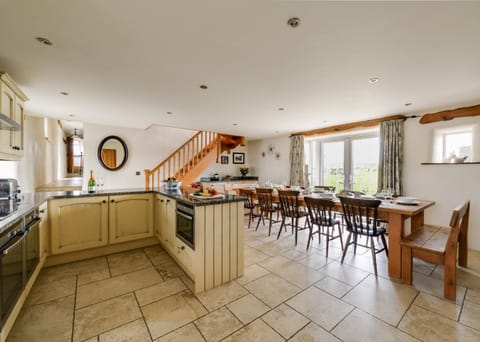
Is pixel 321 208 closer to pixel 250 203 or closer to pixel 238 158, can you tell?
pixel 250 203

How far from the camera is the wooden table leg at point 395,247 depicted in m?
2.26

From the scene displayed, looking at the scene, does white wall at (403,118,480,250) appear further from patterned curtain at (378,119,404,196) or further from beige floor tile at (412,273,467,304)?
beige floor tile at (412,273,467,304)

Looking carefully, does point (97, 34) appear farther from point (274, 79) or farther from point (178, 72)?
point (274, 79)

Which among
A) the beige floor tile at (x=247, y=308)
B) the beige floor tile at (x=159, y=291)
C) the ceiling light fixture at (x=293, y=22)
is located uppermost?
the ceiling light fixture at (x=293, y=22)

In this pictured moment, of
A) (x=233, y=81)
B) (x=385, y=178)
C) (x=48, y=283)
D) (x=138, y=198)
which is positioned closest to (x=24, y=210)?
(x=48, y=283)

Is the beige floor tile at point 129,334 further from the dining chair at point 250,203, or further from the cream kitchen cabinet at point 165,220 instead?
the dining chair at point 250,203

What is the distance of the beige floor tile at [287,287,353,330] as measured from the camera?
1637 millimetres

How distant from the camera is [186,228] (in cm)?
219

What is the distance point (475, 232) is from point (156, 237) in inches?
199

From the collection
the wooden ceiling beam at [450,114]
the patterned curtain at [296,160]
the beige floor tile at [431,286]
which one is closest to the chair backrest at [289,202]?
the beige floor tile at [431,286]

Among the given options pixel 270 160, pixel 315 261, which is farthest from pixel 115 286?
pixel 270 160

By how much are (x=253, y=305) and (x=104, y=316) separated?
1247mm

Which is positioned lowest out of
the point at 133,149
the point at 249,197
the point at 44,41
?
the point at 249,197

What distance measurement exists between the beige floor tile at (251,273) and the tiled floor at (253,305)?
1 cm
